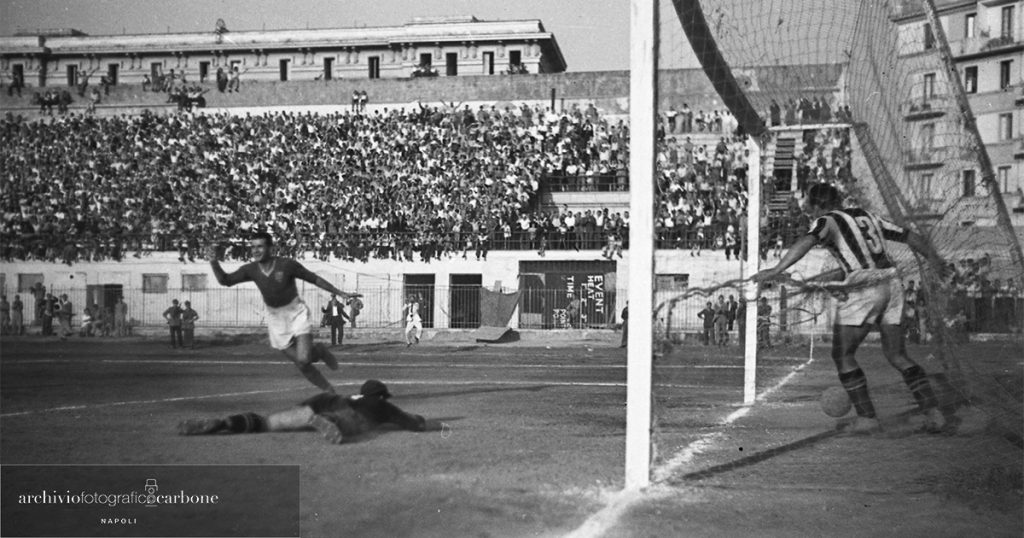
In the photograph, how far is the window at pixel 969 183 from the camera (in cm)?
704

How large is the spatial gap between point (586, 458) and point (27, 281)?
1068 inches

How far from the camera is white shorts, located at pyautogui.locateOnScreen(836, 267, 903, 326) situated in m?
6.79

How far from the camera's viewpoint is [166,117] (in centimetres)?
3403

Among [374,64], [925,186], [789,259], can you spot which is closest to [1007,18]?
[925,186]

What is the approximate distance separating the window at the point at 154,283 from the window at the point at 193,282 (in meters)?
0.66

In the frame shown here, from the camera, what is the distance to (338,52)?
149 feet

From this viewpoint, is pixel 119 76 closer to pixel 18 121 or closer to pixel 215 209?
pixel 18 121

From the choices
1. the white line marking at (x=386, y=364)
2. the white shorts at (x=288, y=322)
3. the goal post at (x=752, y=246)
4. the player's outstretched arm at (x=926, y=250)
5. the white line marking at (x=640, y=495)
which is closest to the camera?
the white line marking at (x=640, y=495)

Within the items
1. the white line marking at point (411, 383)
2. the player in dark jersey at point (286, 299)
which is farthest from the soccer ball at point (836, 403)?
the player in dark jersey at point (286, 299)

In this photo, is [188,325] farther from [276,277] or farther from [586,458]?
[586,458]

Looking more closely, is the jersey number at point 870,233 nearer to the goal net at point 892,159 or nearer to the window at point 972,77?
the goal net at point 892,159

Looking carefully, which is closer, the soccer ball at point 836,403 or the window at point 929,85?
the soccer ball at point 836,403

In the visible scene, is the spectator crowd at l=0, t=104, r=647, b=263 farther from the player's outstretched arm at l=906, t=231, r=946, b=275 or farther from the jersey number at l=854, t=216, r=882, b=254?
the player's outstretched arm at l=906, t=231, r=946, b=275

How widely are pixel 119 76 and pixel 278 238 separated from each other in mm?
14033
